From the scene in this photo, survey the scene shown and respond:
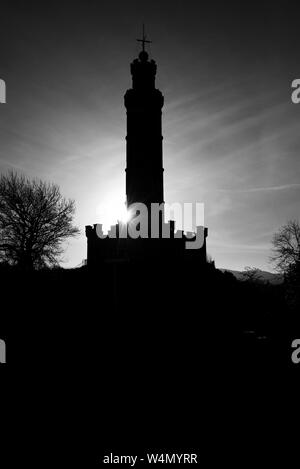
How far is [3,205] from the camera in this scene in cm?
3064

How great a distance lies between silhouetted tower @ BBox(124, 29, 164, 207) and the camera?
29297 millimetres

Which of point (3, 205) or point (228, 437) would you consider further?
point (3, 205)

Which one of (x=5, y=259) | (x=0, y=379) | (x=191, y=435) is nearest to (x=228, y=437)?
(x=191, y=435)

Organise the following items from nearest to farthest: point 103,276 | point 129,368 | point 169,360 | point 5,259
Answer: point 129,368 → point 169,360 → point 103,276 → point 5,259

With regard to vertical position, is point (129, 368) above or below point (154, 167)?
below

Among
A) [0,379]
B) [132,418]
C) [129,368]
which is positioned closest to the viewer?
[132,418]

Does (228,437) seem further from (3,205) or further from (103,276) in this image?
(3,205)

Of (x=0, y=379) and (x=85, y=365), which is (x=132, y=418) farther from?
(x=0, y=379)

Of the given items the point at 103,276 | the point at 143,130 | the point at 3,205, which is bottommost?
the point at 103,276

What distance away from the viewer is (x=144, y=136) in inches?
1188

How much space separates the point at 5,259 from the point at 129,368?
23191 mm

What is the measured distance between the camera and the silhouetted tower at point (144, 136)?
29297 millimetres

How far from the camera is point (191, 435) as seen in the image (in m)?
7.38
